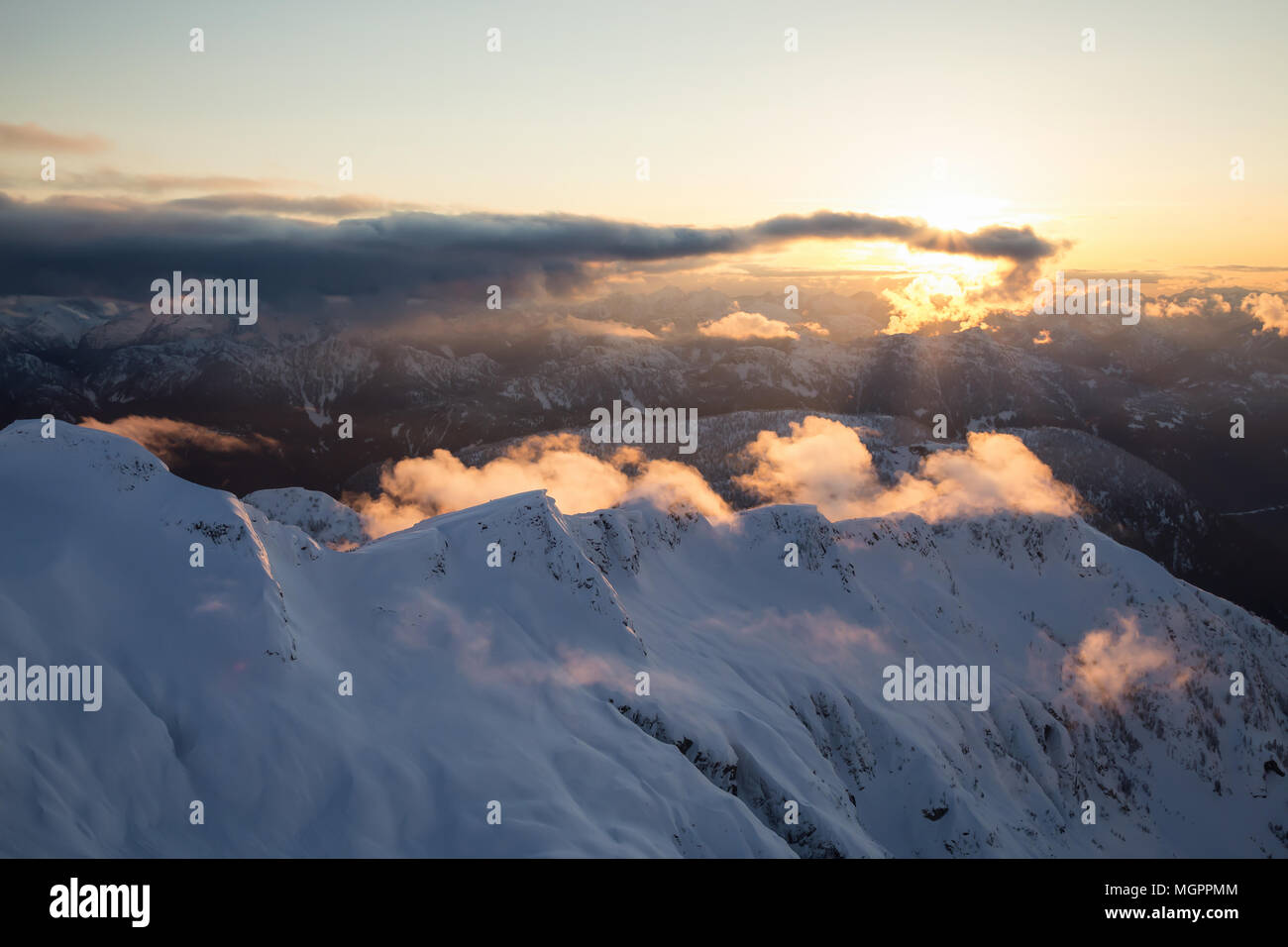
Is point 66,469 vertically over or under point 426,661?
over

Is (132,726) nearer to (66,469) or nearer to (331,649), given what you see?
(331,649)

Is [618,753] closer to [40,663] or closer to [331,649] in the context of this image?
[331,649]

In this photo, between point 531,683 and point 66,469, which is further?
point 531,683

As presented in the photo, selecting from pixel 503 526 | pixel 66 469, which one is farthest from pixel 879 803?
pixel 66 469

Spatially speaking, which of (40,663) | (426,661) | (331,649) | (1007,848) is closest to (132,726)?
(40,663)
